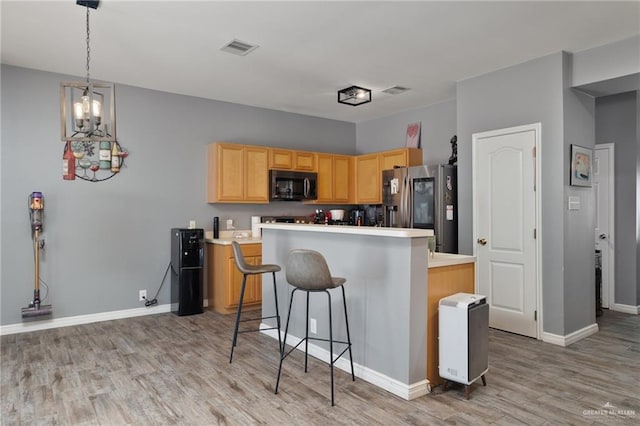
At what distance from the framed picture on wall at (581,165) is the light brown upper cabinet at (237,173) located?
12.0ft

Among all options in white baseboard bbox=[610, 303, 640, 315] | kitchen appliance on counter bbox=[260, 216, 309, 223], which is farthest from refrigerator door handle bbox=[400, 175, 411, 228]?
white baseboard bbox=[610, 303, 640, 315]

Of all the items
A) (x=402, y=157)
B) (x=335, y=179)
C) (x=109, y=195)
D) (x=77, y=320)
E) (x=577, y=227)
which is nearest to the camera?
(x=577, y=227)

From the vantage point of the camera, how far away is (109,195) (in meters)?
4.87

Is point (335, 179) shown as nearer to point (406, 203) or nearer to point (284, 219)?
point (284, 219)

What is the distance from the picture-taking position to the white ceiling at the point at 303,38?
3.13 meters

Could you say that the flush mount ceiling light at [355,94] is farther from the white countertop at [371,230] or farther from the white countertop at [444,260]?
the white countertop at [444,260]

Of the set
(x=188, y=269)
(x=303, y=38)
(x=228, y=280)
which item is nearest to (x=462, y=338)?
(x=303, y=38)

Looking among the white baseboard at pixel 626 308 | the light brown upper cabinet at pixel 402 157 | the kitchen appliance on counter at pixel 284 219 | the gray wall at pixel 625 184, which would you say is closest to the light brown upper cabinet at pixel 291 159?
the kitchen appliance on counter at pixel 284 219

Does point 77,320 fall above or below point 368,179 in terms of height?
below

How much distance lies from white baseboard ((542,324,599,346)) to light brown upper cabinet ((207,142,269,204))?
371 cm

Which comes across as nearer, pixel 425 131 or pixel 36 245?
pixel 36 245

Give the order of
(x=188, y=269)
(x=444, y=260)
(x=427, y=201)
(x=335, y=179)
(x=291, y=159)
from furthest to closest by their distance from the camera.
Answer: (x=335, y=179), (x=291, y=159), (x=427, y=201), (x=188, y=269), (x=444, y=260)

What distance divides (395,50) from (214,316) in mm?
3561

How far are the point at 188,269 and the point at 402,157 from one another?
10.7ft
